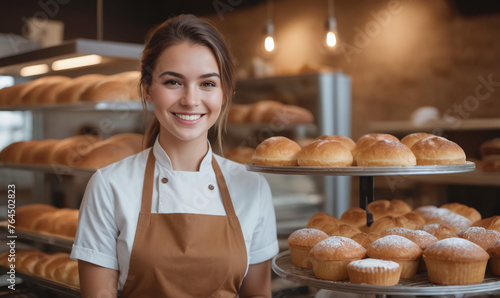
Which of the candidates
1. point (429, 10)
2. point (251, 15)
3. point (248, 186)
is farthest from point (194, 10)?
point (248, 186)

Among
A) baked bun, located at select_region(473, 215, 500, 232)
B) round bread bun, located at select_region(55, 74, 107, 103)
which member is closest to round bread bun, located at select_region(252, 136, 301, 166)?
baked bun, located at select_region(473, 215, 500, 232)

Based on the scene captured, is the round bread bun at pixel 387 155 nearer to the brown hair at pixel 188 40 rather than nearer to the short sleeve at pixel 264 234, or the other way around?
the short sleeve at pixel 264 234

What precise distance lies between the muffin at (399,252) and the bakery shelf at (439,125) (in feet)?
11.9

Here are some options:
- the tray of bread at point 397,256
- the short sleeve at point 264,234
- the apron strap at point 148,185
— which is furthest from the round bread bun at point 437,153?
the apron strap at point 148,185

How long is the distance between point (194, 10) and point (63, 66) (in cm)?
519

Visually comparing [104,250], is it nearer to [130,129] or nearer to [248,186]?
[248,186]

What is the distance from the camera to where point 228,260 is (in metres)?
1.55

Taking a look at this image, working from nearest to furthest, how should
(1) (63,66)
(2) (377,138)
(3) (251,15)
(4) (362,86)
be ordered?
(2) (377,138)
(1) (63,66)
(4) (362,86)
(3) (251,15)

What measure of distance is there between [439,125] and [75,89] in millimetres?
3404

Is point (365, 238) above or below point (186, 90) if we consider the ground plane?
below

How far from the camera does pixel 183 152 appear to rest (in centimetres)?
164

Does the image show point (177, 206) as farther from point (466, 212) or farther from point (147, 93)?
point (466, 212)

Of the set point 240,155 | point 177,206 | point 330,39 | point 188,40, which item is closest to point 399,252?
point 177,206

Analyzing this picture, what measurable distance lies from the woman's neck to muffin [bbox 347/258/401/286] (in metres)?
0.61
